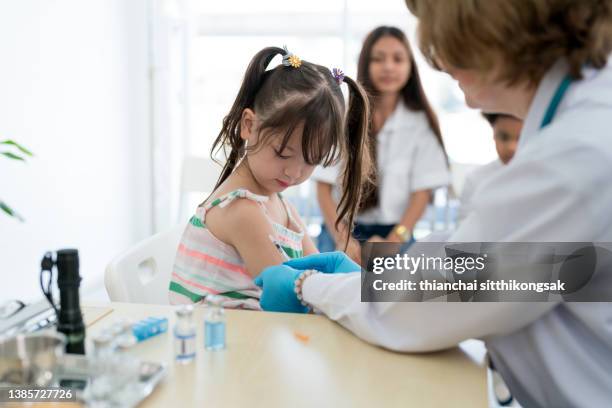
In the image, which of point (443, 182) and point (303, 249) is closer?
point (303, 249)

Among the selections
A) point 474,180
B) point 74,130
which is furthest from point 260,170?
point 74,130

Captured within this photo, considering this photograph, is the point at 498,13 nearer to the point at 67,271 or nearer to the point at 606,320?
the point at 606,320

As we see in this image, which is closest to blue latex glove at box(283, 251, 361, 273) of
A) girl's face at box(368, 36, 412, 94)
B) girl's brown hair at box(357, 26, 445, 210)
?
girl's brown hair at box(357, 26, 445, 210)

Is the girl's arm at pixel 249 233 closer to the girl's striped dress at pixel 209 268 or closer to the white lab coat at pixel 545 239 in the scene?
the girl's striped dress at pixel 209 268

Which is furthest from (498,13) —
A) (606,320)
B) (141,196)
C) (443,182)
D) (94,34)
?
(141,196)

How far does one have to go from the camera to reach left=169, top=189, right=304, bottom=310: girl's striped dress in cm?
119

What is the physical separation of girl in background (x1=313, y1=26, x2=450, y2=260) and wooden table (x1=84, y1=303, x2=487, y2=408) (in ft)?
4.77

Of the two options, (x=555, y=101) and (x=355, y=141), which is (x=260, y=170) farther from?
(x=555, y=101)

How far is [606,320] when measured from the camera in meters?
0.72

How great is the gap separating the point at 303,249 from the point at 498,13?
2.74 feet

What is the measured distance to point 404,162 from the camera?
2.37 metres

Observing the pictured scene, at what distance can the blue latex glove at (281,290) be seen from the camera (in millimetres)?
970

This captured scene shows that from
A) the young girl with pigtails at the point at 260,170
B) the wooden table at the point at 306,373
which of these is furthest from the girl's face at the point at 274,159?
the wooden table at the point at 306,373

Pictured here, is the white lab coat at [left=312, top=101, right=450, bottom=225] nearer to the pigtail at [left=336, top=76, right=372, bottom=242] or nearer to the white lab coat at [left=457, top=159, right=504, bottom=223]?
the white lab coat at [left=457, top=159, right=504, bottom=223]
